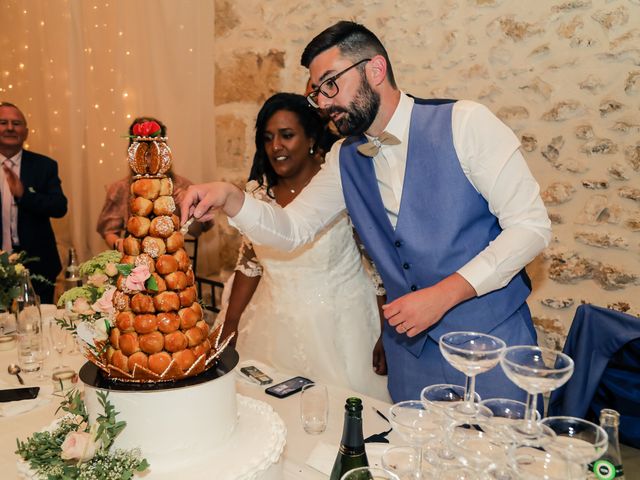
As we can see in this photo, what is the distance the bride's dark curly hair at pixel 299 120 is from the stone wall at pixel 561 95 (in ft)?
1.99

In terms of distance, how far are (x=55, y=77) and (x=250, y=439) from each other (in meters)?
4.15

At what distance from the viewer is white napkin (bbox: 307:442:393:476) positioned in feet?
4.29

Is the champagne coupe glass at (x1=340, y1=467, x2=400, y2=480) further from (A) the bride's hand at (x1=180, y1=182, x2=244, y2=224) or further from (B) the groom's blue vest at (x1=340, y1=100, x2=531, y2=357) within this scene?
(B) the groom's blue vest at (x1=340, y1=100, x2=531, y2=357)

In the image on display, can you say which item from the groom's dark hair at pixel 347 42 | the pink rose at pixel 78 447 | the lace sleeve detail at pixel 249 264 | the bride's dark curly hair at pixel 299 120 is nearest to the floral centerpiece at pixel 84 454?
the pink rose at pixel 78 447

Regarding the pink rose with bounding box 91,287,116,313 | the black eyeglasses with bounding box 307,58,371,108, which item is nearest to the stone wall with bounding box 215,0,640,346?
the black eyeglasses with bounding box 307,58,371,108

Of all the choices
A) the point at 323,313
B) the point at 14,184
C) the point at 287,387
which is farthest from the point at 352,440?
the point at 14,184

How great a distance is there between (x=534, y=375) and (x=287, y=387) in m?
0.96

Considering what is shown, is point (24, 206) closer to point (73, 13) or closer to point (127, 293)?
point (73, 13)

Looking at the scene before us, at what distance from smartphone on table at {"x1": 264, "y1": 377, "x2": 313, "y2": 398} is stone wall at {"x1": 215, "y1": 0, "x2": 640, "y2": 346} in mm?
1405

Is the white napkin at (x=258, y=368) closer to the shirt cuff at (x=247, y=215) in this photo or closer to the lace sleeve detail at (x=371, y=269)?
the shirt cuff at (x=247, y=215)

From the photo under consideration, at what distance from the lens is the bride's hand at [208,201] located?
1.71m

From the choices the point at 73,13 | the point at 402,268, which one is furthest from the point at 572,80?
the point at 73,13

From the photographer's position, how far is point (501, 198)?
5.81 feet

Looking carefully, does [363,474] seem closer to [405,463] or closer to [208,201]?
[405,463]
